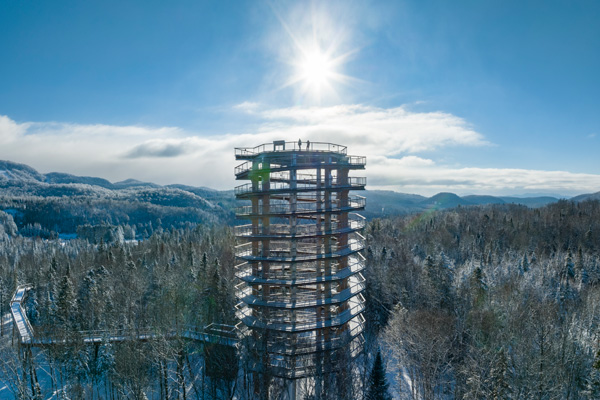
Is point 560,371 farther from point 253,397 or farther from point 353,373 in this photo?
point 253,397

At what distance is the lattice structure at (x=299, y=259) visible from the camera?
97.8ft

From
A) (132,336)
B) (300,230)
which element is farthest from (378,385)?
(132,336)

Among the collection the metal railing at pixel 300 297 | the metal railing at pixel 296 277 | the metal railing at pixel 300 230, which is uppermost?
the metal railing at pixel 300 230

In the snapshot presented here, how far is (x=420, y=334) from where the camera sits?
34000 millimetres

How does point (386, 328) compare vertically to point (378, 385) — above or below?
below

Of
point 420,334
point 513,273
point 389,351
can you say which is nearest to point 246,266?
point 420,334

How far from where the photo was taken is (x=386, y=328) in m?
41.9

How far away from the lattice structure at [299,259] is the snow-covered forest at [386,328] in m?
3.18

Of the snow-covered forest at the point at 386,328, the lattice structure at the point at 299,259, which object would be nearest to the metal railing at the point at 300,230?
the lattice structure at the point at 299,259

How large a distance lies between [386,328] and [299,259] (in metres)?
19.6

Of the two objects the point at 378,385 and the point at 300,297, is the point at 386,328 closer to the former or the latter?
the point at 300,297

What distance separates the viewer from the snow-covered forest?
31.4 meters

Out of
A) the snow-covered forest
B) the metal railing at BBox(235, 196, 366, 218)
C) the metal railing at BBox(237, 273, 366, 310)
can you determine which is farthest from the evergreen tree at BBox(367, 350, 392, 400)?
the metal railing at BBox(235, 196, 366, 218)

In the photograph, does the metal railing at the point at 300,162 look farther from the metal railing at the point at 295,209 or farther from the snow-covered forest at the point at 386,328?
the snow-covered forest at the point at 386,328
